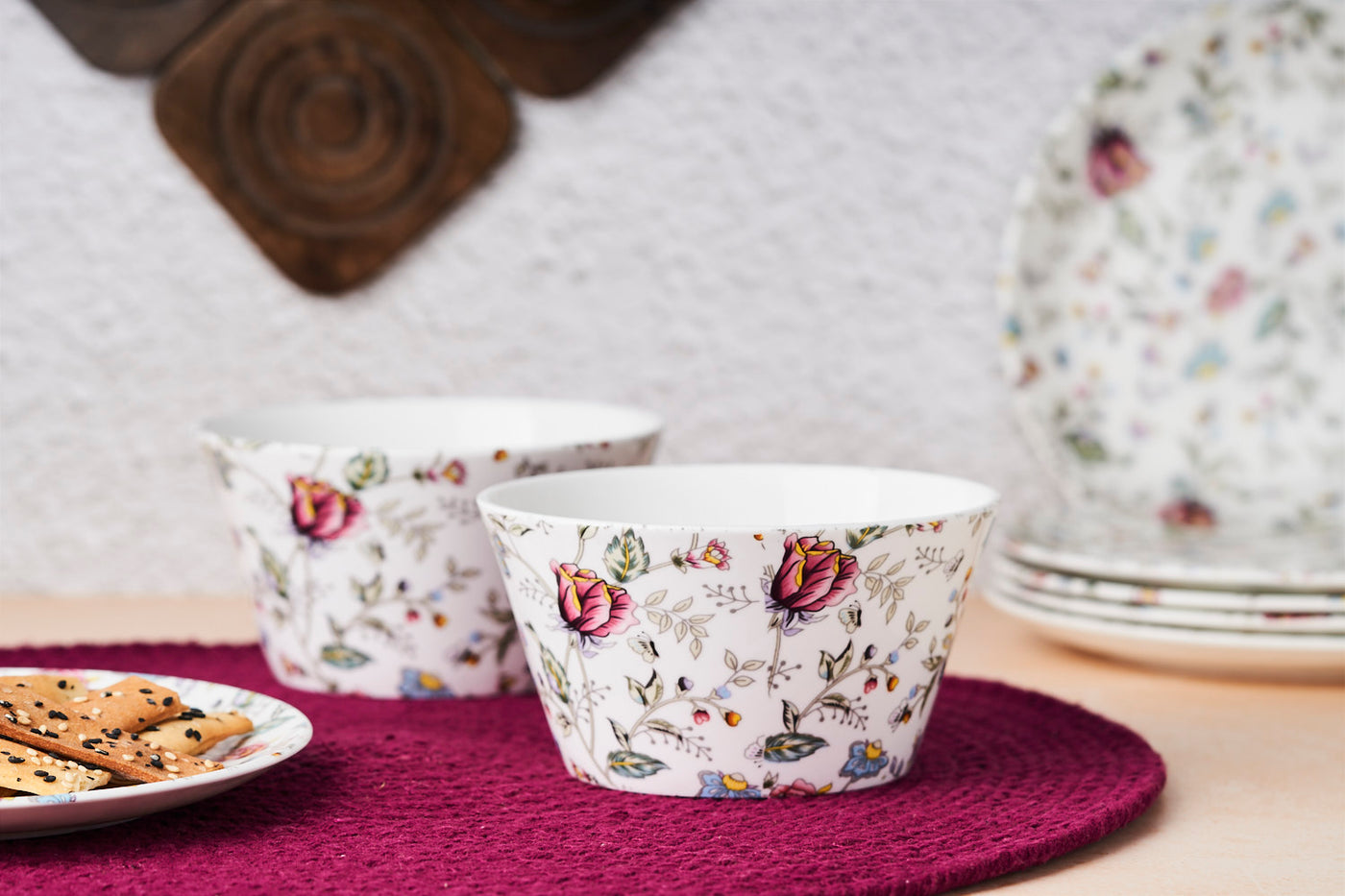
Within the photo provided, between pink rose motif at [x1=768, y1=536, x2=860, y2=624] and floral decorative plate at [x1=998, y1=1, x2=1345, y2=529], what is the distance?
48 cm

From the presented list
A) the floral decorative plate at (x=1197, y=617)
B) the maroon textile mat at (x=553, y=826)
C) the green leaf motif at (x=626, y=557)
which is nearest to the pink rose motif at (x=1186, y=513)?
the floral decorative plate at (x=1197, y=617)

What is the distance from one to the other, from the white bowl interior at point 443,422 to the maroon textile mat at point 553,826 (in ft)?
0.61

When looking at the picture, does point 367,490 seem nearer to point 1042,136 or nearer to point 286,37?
point 286,37

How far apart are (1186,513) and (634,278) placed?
1.30ft

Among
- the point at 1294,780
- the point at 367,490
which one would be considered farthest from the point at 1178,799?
the point at 367,490

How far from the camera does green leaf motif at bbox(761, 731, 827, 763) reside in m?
0.51

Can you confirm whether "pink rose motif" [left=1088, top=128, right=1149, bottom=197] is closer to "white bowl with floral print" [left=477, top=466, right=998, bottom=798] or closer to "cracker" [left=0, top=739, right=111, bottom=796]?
"white bowl with floral print" [left=477, top=466, right=998, bottom=798]

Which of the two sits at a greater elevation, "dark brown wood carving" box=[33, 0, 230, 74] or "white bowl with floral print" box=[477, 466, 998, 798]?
"dark brown wood carving" box=[33, 0, 230, 74]

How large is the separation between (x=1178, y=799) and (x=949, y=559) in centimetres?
14

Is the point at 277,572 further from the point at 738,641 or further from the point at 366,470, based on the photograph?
the point at 738,641

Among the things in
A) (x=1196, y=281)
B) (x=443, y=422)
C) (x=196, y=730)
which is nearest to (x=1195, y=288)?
(x=1196, y=281)

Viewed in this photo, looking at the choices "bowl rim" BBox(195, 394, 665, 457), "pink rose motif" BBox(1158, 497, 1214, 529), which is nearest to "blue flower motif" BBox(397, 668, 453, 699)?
"bowl rim" BBox(195, 394, 665, 457)

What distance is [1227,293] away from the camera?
0.95 metres

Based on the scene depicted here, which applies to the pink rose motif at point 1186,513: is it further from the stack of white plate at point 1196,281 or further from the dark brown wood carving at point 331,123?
the dark brown wood carving at point 331,123
